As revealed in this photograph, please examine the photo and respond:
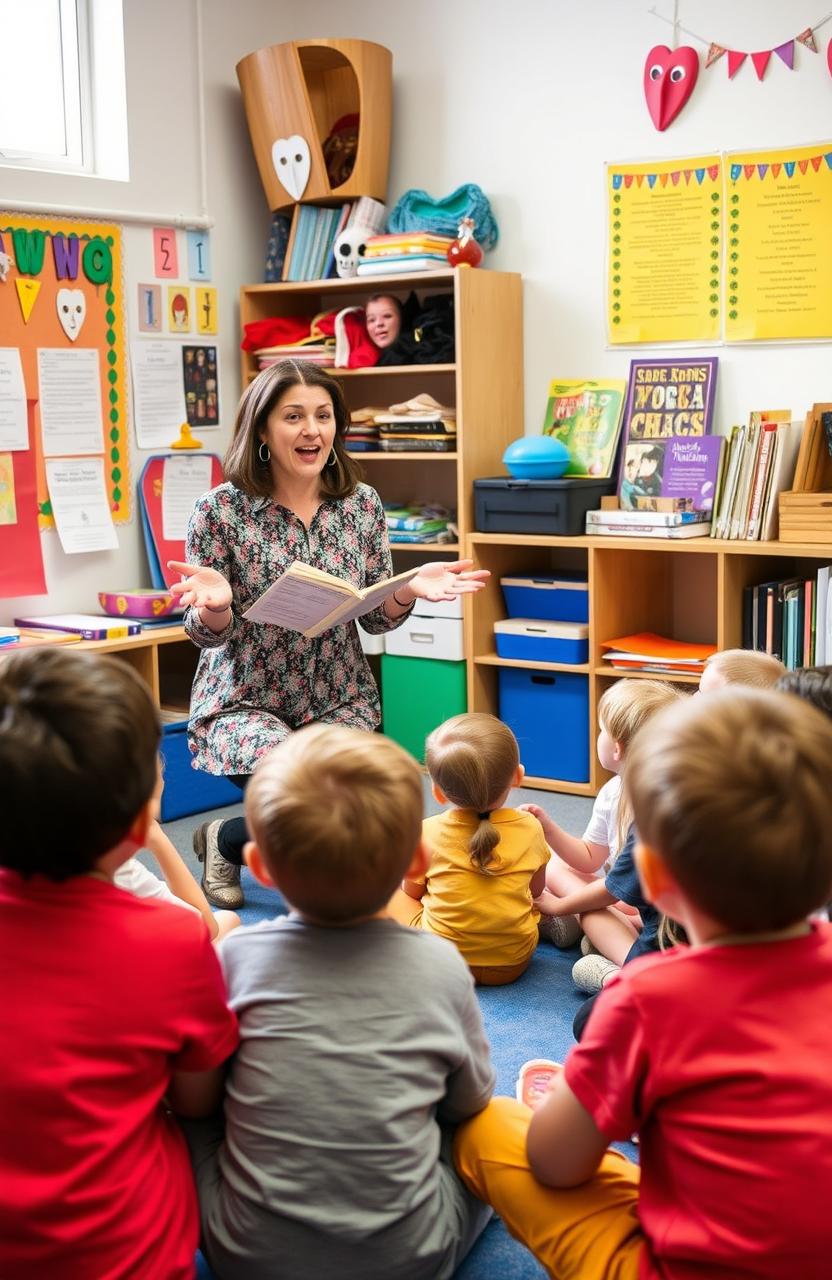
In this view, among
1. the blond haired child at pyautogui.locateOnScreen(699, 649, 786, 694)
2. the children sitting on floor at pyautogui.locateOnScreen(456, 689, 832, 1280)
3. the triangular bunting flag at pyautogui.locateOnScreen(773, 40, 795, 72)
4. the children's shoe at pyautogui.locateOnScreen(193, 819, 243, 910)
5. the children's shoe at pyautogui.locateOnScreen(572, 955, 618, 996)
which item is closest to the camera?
the children sitting on floor at pyautogui.locateOnScreen(456, 689, 832, 1280)

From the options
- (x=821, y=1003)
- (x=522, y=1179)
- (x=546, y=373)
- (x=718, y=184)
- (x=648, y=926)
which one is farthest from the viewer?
(x=546, y=373)

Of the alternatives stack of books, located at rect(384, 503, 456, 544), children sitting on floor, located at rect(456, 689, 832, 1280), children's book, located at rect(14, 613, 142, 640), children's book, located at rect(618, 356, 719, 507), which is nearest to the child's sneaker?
children sitting on floor, located at rect(456, 689, 832, 1280)

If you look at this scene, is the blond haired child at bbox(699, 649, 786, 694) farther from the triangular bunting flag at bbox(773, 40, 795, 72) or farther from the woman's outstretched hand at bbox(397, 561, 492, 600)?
the triangular bunting flag at bbox(773, 40, 795, 72)

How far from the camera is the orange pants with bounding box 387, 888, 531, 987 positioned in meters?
2.42

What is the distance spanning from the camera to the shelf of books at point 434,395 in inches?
151

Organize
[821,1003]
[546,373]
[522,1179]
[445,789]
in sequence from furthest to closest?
[546,373] → [445,789] → [522,1179] → [821,1003]

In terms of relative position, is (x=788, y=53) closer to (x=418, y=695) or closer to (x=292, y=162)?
(x=292, y=162)

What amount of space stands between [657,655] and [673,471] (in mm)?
516

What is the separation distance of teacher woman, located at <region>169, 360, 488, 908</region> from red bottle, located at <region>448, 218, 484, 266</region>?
108 cm

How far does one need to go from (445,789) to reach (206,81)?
2.68m

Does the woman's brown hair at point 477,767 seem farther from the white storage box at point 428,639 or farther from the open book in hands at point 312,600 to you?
the white storage box at point 428,639

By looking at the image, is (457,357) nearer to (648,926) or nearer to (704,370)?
(704,370)

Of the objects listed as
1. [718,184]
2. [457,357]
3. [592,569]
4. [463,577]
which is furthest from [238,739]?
[718,184]

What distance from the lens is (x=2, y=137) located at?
12.3 ft
